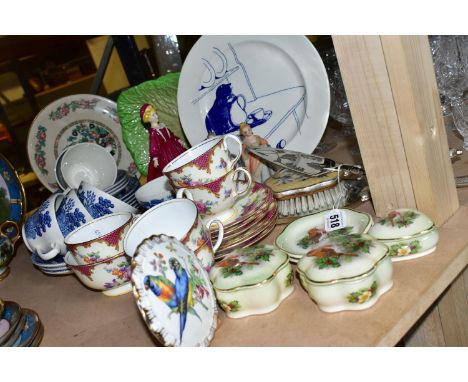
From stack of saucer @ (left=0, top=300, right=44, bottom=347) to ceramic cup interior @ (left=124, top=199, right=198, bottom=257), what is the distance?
7.8 inches

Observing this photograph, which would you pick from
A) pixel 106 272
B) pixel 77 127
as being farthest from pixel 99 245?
pixel 77 127

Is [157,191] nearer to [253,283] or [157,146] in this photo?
[157,146]

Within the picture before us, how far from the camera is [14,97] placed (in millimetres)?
2432

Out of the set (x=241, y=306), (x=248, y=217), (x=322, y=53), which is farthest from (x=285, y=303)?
(x=322, y=53)

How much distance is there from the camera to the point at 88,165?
1.24 meters

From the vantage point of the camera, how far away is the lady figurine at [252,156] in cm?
103

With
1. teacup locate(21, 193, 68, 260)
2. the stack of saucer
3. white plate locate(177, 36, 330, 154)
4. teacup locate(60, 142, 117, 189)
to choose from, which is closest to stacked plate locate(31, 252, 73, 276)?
teacup locate(21, 193, 68, 260)

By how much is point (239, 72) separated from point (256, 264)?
500mm

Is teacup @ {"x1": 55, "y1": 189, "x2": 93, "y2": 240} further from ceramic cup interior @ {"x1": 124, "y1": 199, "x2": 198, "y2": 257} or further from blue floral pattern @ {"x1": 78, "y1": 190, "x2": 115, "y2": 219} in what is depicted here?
ceramic cup interior @ {"x1": 124, "y1": 199, "x2": 198, "y2": 257}

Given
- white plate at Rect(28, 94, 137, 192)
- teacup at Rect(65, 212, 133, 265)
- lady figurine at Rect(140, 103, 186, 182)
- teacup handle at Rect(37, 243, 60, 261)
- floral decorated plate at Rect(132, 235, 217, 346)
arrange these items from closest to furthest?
floral decorated plate at Rect(132, 235, 217, 346)
teacup at Rect(65, 212, 133, 265)
teacup handle at Rect(37, 243, 60, 261)
lady figurine at Rect(140, 103, 186, 182)
white plate at Rect(28, 94, 137, 192)

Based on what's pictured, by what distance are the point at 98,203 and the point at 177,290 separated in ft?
1.20

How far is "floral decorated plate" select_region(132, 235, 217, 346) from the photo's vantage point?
62 centimetres
